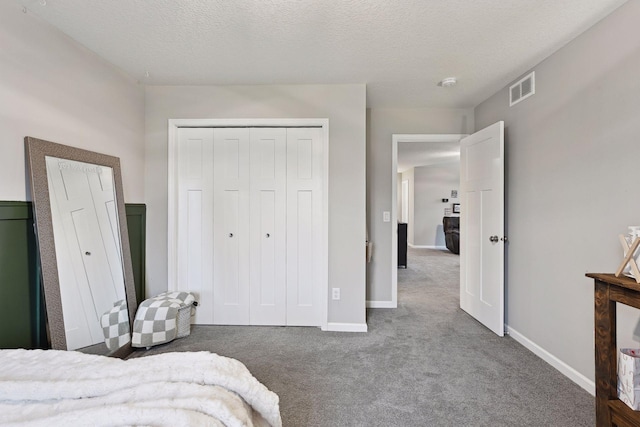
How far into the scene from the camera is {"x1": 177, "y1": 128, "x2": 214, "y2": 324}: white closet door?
290cm

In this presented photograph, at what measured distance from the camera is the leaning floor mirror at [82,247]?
5.93 feet

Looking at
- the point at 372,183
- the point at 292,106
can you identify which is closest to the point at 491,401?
the point at 372,183

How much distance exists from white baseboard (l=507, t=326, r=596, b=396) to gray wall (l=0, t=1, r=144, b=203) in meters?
3.77

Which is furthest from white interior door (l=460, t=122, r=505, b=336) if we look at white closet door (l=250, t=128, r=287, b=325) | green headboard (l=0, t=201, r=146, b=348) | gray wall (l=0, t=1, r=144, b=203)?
green headboard (l=0, t=201, r=146, b=348)

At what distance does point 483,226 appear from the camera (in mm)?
2953

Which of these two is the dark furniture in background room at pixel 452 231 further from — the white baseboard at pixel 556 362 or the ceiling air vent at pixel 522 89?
the ceiling air vent at pixel 522 89

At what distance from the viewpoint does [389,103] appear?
10.9 ft

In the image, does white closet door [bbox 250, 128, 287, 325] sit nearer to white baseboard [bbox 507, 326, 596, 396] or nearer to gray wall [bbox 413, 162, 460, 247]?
white baseboard [bbox 507, 326, 596, 396]

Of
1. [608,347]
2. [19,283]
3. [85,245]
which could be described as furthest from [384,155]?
[19,283]

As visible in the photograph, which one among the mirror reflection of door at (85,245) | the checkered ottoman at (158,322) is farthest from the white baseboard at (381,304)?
the mirror reflection of door at (85,245)

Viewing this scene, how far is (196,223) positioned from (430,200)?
292 inches

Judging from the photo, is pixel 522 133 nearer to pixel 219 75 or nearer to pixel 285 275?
pixel 285 275

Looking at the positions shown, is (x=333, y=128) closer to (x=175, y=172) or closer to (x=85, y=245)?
(x=175, y=172)

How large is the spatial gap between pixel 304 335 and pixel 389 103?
105 inches
